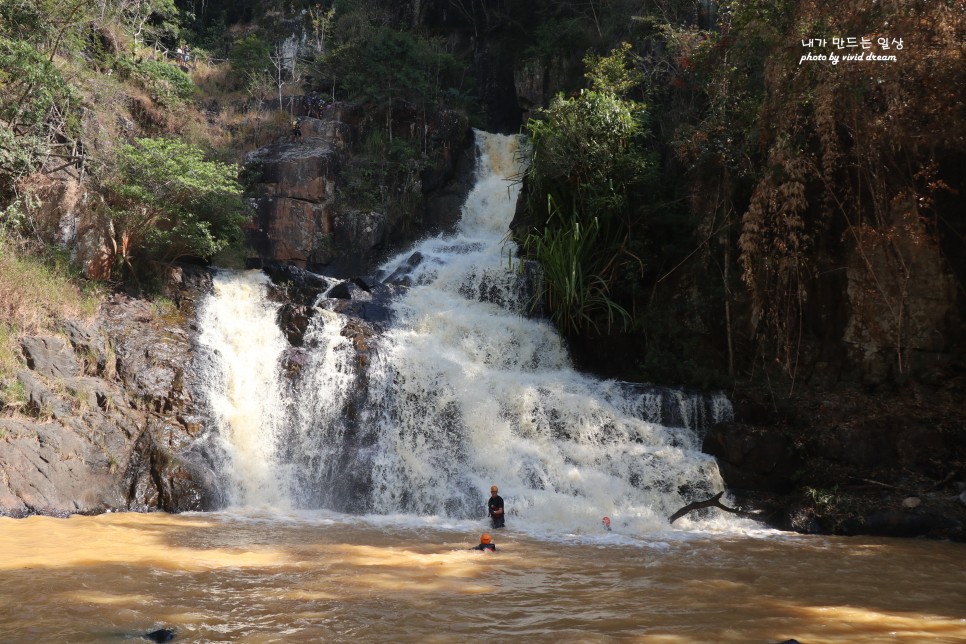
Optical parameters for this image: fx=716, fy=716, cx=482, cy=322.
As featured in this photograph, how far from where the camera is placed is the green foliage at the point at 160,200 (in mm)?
12789

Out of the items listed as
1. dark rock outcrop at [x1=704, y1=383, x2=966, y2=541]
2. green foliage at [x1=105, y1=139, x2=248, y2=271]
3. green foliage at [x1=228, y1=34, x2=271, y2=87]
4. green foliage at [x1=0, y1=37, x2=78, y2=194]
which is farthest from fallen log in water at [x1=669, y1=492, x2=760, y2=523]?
green foliage at [x1=228, y1=34, x2=271, y2=87]

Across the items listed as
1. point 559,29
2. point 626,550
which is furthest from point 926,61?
point 559,29

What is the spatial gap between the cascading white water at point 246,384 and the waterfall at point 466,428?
35mm

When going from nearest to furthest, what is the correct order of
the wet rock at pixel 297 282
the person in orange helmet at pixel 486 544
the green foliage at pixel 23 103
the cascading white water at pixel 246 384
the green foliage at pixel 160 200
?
the person in orange helmet at pixel 486 544, the cascading white water at pixel 246 384, the green foliage at pixel 23 103, the green foliage at pixel 160 200, the wet rock at pixel 297 282

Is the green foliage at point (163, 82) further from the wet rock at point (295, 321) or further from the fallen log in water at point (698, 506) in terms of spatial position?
the fallen log in water at point (698, 506)

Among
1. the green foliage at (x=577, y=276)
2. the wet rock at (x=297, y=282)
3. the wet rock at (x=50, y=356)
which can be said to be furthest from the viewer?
the wet rock at (x=297, y=282)

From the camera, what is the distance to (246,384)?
1166 cm

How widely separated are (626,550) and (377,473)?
13.0ft

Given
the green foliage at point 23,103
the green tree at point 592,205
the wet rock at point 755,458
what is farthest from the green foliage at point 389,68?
the wet rock at point 755,458

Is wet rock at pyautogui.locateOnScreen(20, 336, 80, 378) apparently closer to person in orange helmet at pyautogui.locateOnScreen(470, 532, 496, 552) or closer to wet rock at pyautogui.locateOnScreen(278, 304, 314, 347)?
wet rock at pyautogui.locateOnScreen(278, 304, 314, 347)

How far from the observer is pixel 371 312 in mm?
13961

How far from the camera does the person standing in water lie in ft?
29.0

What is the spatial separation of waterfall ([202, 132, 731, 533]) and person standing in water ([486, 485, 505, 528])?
433 millimetres

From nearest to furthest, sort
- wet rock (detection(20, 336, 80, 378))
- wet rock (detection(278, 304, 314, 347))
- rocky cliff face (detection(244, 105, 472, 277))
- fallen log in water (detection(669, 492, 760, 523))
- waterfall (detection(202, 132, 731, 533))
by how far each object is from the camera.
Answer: fallen log in water (detection(669, 492, 760, 523)) → waterfall (detection(202, 132, 731, 533)) → wet rock (detection(20, 336, 80, 378)) → wet rock (detection(278, 304, 314, 347)) → rocky cliff face (detection(244, 105, 472, 277))
